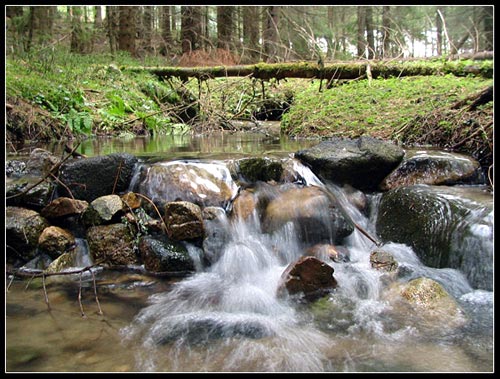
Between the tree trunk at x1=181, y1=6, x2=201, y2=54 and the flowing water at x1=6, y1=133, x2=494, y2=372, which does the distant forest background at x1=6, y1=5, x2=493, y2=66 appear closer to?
the tree trunk at x1=181, y1=6, x2=201, y2=54

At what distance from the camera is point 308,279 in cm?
364

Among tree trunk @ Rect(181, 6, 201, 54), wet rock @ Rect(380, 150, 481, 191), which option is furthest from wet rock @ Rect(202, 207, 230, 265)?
tree trunk @ Rect(181, 6, 201, 54)

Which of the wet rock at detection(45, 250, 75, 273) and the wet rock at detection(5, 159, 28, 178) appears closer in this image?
the wet rock at detection(45, 250, 75, 273)

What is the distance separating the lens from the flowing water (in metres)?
2.50

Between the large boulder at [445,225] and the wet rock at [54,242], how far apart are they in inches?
139

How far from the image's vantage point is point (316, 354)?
263 centimetres

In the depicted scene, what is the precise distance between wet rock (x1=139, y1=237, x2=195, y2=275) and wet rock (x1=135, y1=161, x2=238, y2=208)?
727 millimetres

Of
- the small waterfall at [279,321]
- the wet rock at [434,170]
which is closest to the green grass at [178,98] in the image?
the wet rock at [434,170]

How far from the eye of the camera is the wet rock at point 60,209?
4531 mm

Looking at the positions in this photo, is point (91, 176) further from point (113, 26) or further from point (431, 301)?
point (113, 26)

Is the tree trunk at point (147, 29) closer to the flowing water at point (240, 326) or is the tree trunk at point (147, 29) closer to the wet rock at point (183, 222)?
the wet rock at point (183, 222)

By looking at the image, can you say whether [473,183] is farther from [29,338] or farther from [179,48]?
[179,48]

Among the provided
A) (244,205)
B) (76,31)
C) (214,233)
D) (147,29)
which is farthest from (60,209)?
(147,29)

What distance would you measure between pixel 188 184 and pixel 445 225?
Result: 9.47ft
